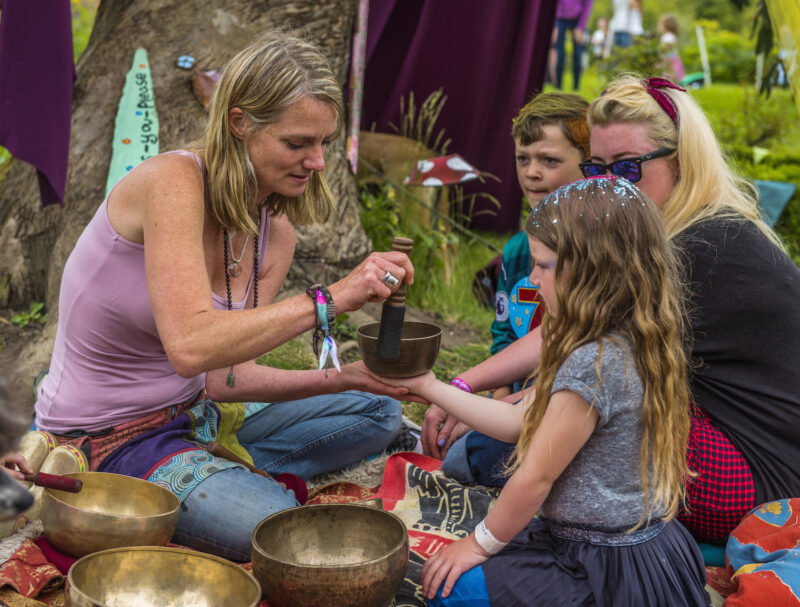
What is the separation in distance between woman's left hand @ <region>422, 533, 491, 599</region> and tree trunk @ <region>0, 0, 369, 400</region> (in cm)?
264

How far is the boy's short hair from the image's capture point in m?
3.21

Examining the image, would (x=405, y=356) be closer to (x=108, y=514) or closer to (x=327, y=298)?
(x=327, y=298)

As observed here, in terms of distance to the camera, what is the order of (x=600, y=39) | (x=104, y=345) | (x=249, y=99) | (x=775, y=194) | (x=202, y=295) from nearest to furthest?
(x=202, y=295)
(x=249, y=99)
(x=104, y=345)
(x=775, y=194)
(x=600, y=39)

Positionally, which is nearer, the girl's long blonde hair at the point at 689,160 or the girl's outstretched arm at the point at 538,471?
the girl's outstretched arm at the point at 538,471

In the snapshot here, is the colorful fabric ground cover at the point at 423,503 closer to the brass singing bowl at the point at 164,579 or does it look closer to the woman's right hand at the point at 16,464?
the brass singing bowl at the point at 164,579

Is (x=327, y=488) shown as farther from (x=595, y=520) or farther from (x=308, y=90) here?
(x=308, y=90)

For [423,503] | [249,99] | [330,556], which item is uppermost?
[249,99]

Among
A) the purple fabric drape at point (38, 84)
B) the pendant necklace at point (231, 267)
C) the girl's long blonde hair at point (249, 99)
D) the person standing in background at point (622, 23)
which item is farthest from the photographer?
the person standing in background at point (622, 23)

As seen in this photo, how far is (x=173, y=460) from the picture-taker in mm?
2607

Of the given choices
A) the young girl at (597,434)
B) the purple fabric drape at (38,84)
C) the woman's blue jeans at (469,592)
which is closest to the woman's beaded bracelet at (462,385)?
the young girl at (597,434)

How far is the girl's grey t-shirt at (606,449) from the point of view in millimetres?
2143

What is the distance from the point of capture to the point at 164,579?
2.16 meters

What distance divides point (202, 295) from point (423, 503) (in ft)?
3.74

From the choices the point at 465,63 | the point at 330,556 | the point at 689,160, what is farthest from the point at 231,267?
the point at 465,63
